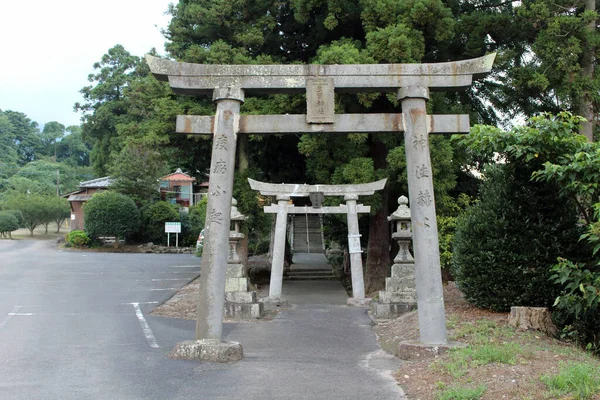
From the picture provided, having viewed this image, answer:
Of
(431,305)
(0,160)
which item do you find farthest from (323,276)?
(0,160)

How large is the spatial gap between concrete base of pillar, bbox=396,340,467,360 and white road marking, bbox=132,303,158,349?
390 cm

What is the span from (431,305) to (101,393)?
14.2 feet

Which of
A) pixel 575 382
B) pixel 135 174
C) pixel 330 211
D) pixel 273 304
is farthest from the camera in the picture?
pixel 135 174

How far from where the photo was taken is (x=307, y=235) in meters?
39.7

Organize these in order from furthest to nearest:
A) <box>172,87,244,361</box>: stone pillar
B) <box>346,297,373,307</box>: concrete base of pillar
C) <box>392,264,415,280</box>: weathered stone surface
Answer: <box>346,297,373,307</box>: concrete base of pillar, <box>392,264,415,280</box>: weathered stone surface, <box>172,87,244,361</box>: stone pillar

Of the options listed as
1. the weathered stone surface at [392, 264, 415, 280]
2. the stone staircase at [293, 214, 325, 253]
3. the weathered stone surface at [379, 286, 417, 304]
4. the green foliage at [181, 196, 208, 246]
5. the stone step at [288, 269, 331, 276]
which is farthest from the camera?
the stone staircase at [293, 214, 325, 253]

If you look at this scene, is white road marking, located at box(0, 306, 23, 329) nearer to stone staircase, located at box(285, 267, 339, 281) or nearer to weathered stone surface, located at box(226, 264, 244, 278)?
weathered stone surface, located at box(226, 264, 244, 278)

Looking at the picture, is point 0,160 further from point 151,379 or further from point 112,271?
point 151,379

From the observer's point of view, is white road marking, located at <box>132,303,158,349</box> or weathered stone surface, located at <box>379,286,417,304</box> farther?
weathered stone surface, located at <box>379,286,417,304</box>

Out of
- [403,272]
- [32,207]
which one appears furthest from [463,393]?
[32,207]

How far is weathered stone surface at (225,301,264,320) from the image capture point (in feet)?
41.5

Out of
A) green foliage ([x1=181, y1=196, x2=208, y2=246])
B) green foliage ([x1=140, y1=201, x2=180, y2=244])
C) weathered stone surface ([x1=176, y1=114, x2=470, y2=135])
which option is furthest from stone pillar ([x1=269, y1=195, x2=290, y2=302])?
green foliage ([x1=181, y1=196, x2=208, y2=246])

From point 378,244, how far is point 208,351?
11135mm

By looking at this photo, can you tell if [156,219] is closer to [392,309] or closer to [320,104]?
[392,309]
